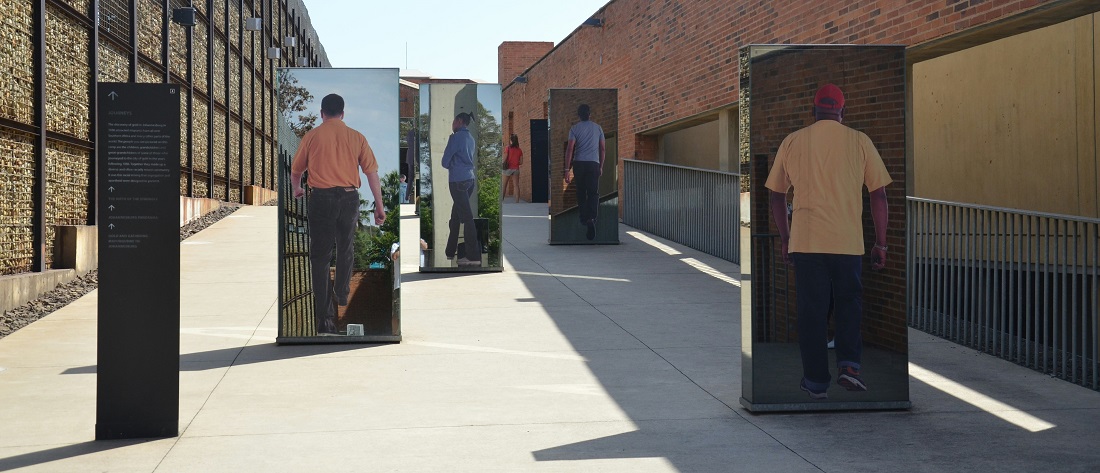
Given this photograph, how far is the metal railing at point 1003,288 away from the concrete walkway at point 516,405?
220 mm

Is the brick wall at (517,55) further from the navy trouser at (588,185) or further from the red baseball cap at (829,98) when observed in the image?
the red baseball cap at (829,98)

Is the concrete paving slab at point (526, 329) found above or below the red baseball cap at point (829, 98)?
below

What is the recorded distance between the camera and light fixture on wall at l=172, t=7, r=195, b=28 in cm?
1831

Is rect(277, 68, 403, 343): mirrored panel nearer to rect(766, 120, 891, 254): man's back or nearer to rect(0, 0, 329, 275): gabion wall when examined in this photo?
rect(0, 0, 329, 275): gabion wall

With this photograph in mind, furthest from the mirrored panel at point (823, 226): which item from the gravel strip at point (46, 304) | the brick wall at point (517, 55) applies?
the brick wall at point (517, 55)

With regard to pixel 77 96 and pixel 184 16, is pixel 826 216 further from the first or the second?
pixel 184 16

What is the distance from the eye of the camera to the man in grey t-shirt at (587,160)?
734 inches

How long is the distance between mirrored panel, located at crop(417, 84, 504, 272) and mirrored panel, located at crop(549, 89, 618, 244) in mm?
3516

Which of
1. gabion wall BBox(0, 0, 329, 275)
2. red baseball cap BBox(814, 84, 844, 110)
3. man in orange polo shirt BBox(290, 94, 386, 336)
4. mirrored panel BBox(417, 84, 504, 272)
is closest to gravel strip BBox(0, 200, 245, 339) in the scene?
gabion wall BBox(0, 0, 329, 275)

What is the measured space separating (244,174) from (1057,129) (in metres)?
18.9

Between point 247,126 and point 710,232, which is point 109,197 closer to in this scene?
point 710,232

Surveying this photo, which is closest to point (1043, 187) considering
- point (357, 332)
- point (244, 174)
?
point (357, 332)

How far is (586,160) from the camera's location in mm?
18688

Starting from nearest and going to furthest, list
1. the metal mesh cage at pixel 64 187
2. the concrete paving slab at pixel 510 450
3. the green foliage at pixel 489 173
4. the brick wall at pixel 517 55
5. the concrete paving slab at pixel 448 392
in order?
the concrete paving slab at pixel 510 450
the concrete paving slab at pixel 448 392
the metal mesh cage at pixel 64 187
the green foliage at pixel 489 173
the brick wall at pixel 517 55
